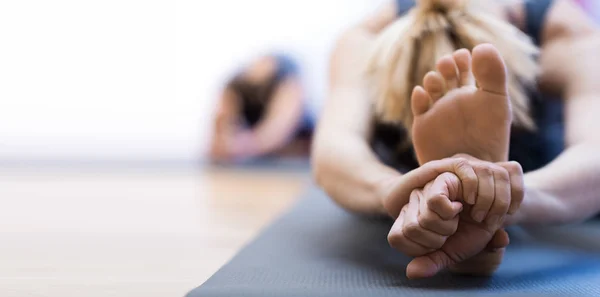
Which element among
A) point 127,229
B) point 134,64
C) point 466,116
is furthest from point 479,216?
point 134,64

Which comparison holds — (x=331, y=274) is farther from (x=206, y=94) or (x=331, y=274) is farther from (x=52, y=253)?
(x=206, y=94)

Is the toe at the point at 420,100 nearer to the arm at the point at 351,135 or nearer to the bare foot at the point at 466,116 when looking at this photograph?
the bare foot at the point at 466,116

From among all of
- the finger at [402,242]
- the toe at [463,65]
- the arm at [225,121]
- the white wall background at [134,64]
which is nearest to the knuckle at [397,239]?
the finger at [402,242]

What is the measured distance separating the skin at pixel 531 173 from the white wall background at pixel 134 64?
7.58 ft

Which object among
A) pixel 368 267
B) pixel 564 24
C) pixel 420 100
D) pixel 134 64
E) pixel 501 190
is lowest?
pixel 368 267

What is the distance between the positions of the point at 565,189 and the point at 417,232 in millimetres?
283

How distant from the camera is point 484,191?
24.4 inches

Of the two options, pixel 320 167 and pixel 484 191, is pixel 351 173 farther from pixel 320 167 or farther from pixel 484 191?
pixel 484 191

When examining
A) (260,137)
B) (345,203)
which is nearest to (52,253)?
(345,203)

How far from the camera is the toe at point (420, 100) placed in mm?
722

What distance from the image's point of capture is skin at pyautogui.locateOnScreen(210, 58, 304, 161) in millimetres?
3066

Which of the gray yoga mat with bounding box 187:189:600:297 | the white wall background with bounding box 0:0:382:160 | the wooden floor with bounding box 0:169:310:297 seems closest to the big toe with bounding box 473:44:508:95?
the gray yoga mat with bounding box 187:189:600:297

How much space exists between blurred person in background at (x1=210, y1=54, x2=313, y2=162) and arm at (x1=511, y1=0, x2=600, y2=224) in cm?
210

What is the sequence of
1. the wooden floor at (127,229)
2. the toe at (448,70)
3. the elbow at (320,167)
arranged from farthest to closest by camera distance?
the elbow at (320,167) → the wooden floor at (127,229) → the toe at (448,70)
